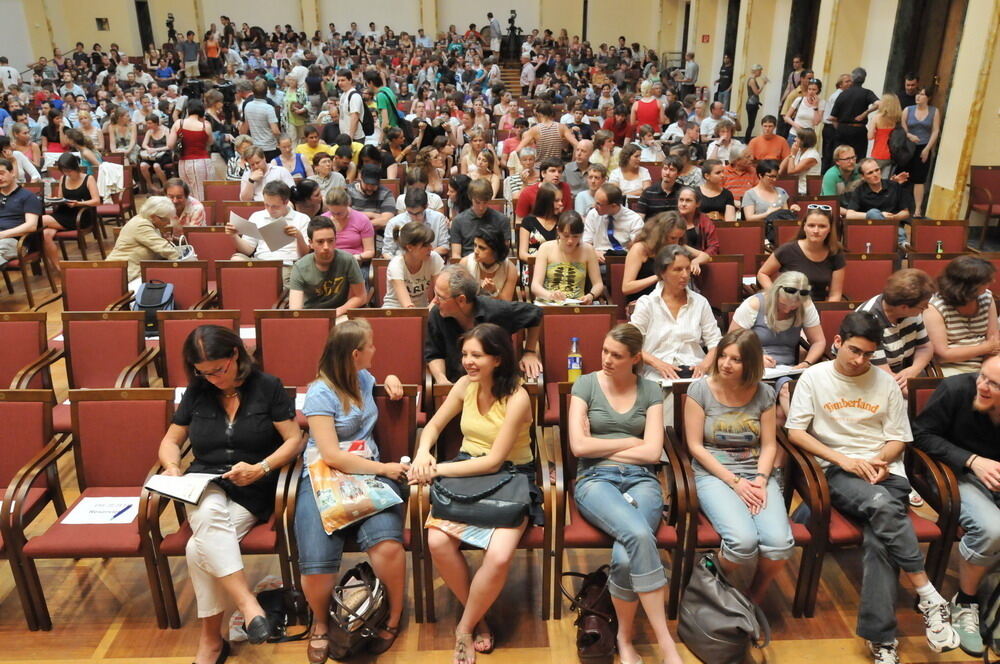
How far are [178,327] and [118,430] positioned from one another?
838 millimetres

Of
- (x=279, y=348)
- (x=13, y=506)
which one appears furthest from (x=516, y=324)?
(x=13, y=506)

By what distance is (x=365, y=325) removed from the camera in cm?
307

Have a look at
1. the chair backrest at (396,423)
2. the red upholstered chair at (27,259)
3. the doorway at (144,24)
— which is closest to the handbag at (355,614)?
the chair backrest at (396,423)

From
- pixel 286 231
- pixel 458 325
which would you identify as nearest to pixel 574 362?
pixel 458 325

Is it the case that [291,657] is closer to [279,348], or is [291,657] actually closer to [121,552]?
[121,552]

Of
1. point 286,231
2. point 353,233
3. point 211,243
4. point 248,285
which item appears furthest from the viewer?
point 211,243

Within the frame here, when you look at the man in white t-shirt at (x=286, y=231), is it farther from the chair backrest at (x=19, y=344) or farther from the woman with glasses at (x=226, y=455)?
the woman with glasses at (x=226, y=455)

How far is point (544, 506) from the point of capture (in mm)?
2895

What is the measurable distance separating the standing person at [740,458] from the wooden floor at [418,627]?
0.87 ft

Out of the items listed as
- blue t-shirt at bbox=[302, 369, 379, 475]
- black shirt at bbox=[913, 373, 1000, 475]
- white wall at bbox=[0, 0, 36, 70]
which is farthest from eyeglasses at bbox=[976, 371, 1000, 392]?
white wall at bbox=[0, 0, 36, 70]

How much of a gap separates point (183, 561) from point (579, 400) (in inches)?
77.5

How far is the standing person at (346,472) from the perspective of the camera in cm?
283

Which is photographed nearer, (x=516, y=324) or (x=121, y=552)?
(x=121, y=552)

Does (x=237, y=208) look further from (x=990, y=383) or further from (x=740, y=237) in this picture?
(x=990, y=383)
